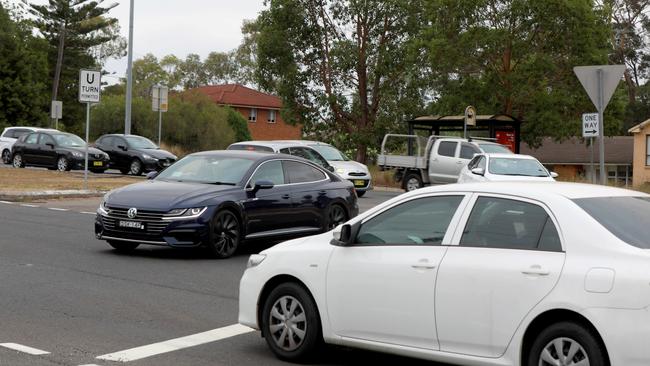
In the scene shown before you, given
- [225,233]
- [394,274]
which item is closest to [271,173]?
[225,233]

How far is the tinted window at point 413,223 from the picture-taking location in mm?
6879

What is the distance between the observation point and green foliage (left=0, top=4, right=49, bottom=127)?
66.9 m

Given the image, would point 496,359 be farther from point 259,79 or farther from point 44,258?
point 259,79

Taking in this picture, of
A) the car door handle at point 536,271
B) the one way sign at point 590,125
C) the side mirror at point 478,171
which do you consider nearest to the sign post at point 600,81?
the one way sign at point 590,125

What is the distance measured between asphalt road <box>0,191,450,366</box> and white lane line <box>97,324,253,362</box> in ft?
0.16

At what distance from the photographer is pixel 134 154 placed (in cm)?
3491

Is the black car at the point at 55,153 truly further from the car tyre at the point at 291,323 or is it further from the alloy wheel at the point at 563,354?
the alloy wheel at the point at 563,354

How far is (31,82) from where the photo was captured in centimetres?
6844

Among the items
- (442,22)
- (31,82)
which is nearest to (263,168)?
(442,22)

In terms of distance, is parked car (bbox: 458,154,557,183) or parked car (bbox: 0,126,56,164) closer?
parked car (bbox: 458,154,557,183)

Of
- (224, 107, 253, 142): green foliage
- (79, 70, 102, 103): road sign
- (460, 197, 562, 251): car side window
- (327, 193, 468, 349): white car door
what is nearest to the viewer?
(460, 197, 562, 251): car side window

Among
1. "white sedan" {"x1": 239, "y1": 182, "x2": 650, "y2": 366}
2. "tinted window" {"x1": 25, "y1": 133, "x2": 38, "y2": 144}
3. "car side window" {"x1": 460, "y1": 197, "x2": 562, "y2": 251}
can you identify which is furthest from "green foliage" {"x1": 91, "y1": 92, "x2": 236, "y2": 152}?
"car side window" {"x1": 460, "y1": 197, "x2": 562, "y2": 251}

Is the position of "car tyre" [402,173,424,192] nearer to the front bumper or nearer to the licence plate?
the front bumper

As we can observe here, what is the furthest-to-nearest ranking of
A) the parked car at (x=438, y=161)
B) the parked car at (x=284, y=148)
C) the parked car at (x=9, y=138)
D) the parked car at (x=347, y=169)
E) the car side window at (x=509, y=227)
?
the parked car at (x=9, y=138)
the parked car at (x=438, y=161)
the parked car at (x=347, y=169)
the parked car at (x=284, y=148)
the car side window at (x=509, y=227)
